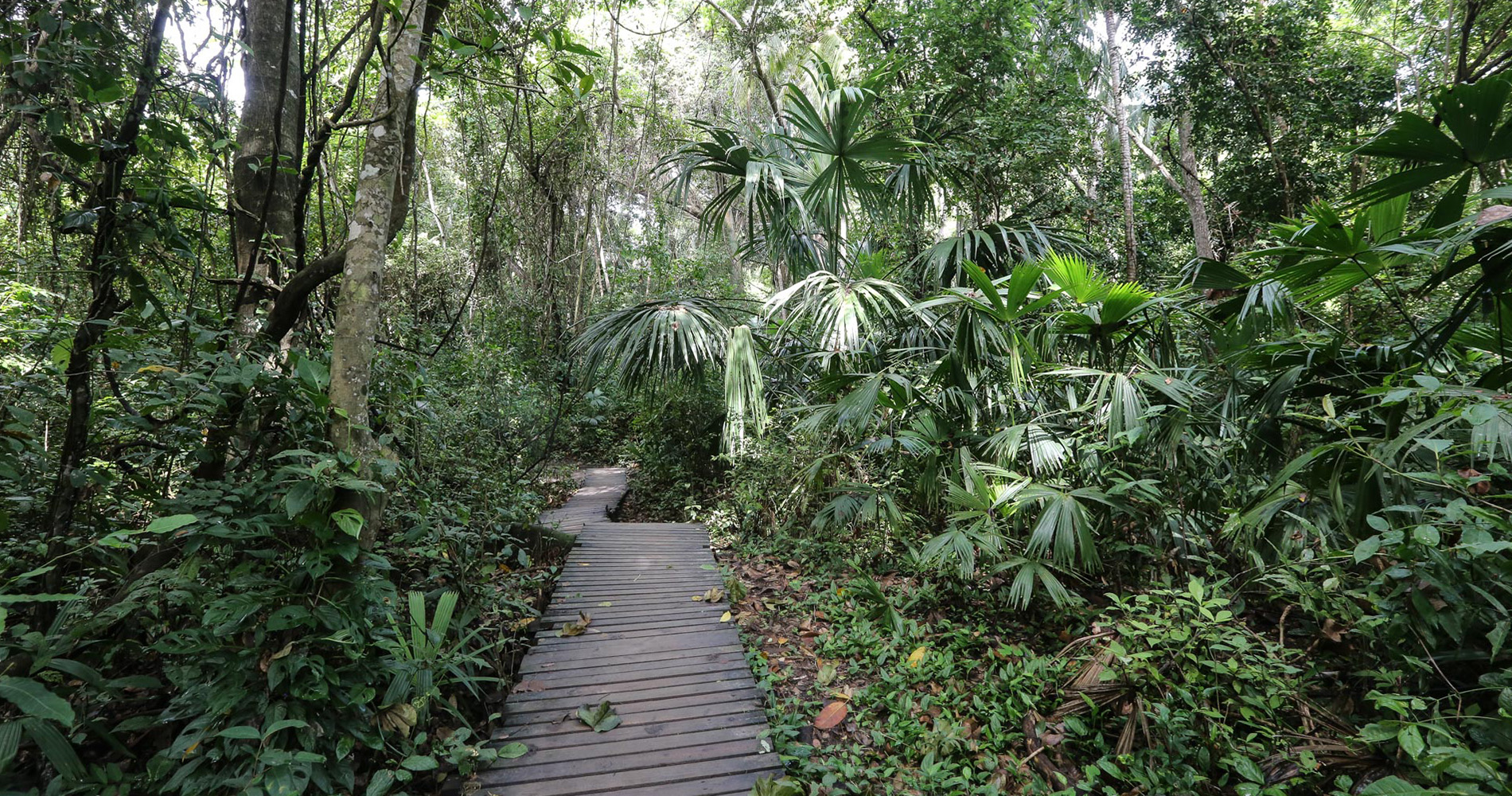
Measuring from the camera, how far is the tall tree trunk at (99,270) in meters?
1.90

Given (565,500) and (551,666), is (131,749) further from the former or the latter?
(565,500)

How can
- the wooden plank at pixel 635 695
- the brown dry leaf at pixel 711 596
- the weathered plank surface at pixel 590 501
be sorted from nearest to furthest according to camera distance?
the wooden plank at pixel 635 695
the brown dry leaf at pixel 711 596
the weathered plank surface at pixel 590 501

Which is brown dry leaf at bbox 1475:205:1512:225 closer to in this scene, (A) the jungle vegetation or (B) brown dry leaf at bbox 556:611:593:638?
(A) the jungle vegetation

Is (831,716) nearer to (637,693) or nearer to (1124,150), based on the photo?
(637,693)

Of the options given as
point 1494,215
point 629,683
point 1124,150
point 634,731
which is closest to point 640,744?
point 634,731

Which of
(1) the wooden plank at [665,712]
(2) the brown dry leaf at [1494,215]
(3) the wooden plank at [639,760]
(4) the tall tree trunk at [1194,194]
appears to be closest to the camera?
(2) the brown dry leaf at [1494,215]

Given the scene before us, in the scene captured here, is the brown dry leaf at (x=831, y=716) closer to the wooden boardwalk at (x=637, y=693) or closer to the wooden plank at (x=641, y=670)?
the wooden boardwalk at (x=637, y=693)

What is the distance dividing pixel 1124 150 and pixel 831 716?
295 inches

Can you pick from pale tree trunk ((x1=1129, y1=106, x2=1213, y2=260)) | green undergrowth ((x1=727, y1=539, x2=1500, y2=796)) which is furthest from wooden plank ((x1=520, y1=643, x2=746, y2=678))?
pale tree trunk ((x1=1129, y1=106, x2=1213, y2=260))

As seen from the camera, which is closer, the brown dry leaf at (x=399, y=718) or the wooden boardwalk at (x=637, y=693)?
the brown dry leaf at (x=399, y=718)

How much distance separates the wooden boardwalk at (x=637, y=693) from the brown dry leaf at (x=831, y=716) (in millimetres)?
272

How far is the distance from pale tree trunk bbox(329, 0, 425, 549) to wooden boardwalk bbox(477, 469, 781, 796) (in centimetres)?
119

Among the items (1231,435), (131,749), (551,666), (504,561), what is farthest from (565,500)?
(1231,435)

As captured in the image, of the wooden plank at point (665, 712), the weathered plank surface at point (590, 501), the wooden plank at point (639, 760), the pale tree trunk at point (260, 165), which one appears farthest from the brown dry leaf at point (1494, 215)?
the weathered plank surface at point (590, 501)
